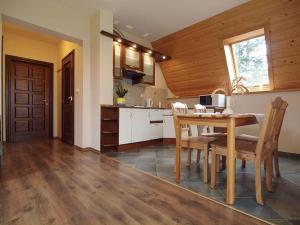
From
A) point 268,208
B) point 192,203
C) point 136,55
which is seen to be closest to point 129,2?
point 136,55

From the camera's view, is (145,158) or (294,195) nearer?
(294,195)

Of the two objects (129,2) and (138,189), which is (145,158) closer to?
(138,189)

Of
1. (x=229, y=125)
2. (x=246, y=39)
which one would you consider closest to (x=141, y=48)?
(x=246, y=39)

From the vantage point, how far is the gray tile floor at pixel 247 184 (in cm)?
149

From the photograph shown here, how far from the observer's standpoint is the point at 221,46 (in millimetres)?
3928

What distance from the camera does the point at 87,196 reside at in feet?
5.70

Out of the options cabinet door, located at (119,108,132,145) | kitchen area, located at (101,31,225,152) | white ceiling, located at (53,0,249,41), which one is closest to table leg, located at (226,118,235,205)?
kitchen area, located at (101,31,225,152)

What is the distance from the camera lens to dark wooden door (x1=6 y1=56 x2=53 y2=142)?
466 centimetres

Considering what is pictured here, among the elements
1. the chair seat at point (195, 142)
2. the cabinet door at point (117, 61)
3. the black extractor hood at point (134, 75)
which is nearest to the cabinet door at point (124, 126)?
the cabinet door at point (117, 61)

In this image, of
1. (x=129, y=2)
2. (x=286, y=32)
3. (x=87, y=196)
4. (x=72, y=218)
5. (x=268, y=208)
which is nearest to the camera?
(x=72, y=218)

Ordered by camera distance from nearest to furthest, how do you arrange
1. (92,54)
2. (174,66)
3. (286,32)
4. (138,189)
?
(138,189) < (286,32) < (92,54) < (174,66)

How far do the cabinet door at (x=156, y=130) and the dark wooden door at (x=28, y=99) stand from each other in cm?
314

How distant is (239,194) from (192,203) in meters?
0.55

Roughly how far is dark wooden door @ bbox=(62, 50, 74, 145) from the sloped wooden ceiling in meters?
2.37
